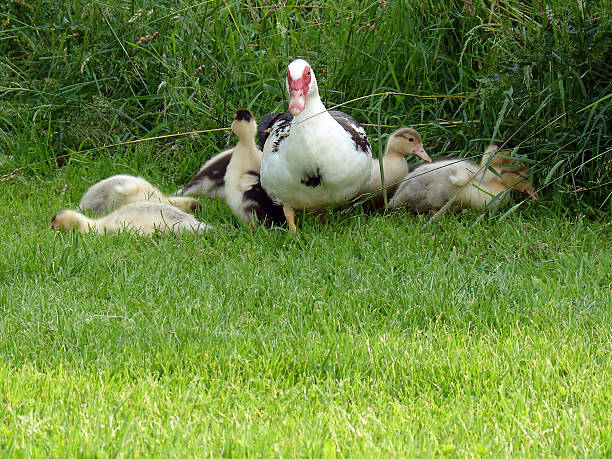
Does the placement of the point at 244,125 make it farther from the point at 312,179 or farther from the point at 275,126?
the point at 312,179

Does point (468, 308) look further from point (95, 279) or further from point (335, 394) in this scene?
point (95, 279)

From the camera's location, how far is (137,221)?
5242mm

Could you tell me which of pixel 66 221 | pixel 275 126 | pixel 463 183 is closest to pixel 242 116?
pixel 275 126

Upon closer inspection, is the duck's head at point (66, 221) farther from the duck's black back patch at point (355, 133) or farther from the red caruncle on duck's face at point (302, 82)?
the duck's black back patch at point (355, 133)

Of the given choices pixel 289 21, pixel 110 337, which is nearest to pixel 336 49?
pixel 289 21

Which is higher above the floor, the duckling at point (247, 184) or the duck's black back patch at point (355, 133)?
the duck's black back patch at point (355, 133)

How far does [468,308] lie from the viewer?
12.4 ft

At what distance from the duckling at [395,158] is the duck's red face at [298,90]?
99 cm

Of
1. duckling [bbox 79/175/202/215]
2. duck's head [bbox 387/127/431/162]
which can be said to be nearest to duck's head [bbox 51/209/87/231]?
duckling [bbox 79/175/202/215]

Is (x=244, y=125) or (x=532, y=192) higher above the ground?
(x=244, y=125)

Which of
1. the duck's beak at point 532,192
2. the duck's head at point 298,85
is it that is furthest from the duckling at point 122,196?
the duck's beak at point 532,192

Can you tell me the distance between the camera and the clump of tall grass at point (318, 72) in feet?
17.8

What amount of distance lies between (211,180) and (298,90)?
1.63 m

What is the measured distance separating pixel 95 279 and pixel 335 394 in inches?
67.7
